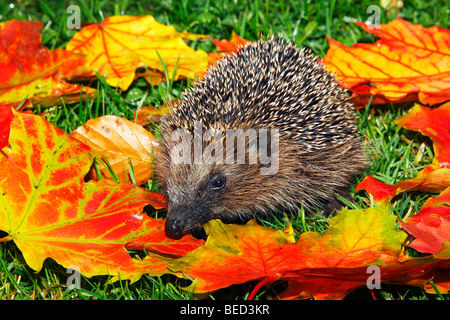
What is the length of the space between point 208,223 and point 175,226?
316 millimetres

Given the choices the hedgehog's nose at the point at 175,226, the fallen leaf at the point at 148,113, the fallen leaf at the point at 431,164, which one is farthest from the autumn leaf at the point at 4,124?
the fallen leaf at the point at 431,164

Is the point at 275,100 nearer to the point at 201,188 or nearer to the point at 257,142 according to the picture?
the point at 257,142

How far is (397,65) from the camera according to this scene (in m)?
5.01

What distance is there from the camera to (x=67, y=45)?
549 cm

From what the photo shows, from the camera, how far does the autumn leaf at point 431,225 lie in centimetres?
340

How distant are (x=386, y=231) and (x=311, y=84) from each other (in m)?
1.55

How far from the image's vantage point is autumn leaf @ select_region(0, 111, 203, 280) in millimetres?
3391

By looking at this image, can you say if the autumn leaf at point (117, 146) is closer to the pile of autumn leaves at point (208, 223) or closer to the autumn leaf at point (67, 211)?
the pile of autumn leaves at point (208, 223)

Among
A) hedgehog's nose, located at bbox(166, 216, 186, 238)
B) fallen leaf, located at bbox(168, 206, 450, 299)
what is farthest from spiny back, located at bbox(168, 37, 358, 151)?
fallen leaf, located at bbox(168, 206, 450, 299)

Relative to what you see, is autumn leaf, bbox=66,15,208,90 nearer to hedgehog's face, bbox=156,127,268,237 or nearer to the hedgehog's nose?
hedgehog's face, bbox=156,127,268,237

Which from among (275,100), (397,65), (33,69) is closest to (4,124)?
(33,69)

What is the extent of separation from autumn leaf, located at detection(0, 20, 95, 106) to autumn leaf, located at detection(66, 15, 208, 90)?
0.22 m

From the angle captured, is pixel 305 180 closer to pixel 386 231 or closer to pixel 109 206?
pixel 386 231

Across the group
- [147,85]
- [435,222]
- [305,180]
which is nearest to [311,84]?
[305,180]
